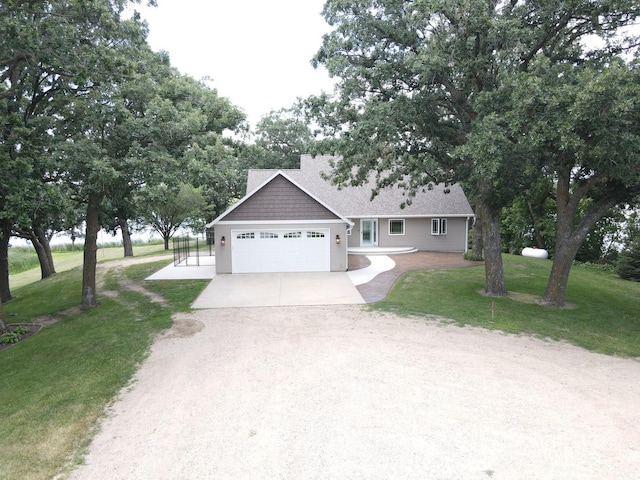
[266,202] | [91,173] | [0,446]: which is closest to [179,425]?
[0,446]

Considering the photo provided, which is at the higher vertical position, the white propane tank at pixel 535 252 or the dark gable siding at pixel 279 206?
the dark gable siding at pixel 279 206

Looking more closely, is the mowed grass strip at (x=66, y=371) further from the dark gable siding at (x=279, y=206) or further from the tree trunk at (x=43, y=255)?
the tree trunk at (x=43, y=255)

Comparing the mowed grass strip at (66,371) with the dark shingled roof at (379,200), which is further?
the dark shingled roof at (379,200)

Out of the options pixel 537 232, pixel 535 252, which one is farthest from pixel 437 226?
pixel 537 232

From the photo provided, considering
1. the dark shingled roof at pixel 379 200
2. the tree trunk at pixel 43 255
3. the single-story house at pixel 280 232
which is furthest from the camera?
the dark shingled roof at pixel 379 200

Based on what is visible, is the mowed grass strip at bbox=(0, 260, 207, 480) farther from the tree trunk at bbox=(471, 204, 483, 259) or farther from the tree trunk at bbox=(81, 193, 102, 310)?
the tree trunk at bbox=(471, 204, 483, 259)

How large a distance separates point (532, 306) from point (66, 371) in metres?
13.1

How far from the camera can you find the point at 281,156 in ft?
128

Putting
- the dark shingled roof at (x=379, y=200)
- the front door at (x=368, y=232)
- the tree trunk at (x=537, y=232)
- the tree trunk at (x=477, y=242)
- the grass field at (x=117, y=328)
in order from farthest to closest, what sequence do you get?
the front door at (x=368, y=232) → the dark shingled roof at (x=379, y=200) → the tree trunk at (x=537, y=232) → the tree trunk at (x=477, y=242) → the grass field at (x=117, y=328)

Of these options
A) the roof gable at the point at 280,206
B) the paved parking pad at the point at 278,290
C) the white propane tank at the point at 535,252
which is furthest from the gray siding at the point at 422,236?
the paved parking pad at the point at 278,290

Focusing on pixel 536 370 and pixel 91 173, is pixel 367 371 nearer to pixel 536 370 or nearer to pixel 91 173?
pixel 536 370

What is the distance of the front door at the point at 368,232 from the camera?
2484 cm

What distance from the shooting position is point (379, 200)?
83.4 ft

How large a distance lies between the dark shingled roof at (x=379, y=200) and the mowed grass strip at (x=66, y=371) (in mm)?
12662
